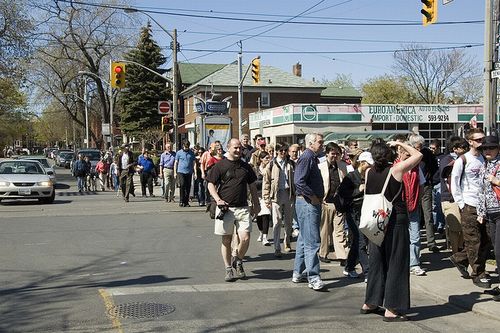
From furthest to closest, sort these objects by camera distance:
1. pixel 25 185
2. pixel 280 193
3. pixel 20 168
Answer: pixel 20 168 → pixel 25 185 → pixel 280 193

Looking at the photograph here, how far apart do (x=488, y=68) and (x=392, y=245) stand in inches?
317

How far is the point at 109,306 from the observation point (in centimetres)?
651

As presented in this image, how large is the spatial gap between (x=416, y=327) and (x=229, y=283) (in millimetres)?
2715

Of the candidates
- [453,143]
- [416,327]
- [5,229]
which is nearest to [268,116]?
[5,229]

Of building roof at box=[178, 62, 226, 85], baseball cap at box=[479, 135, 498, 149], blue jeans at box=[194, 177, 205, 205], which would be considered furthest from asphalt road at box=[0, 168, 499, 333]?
building roof at box=[178, 62, 226, 85]

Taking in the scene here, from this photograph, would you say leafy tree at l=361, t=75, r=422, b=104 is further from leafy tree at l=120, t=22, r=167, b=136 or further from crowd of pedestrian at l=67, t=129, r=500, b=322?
crowd of pedestrian at l=67, t=129, r=500, b=322

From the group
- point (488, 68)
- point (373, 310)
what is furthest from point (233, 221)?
point (488, 68)

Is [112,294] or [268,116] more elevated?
[268,116]

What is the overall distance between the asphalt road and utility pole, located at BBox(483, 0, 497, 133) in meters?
5.91

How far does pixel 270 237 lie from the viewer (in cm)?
1164

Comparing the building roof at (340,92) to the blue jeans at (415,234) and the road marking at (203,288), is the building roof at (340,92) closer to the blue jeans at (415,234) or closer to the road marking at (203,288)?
the blue jeans at (415,234)

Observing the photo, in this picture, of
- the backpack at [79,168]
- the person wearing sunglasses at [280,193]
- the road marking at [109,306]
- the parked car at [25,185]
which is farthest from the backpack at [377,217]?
the backpack at [79,168]

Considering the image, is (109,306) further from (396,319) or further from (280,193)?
(280,193)

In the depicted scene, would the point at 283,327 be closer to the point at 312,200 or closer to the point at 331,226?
the point at 312,200
